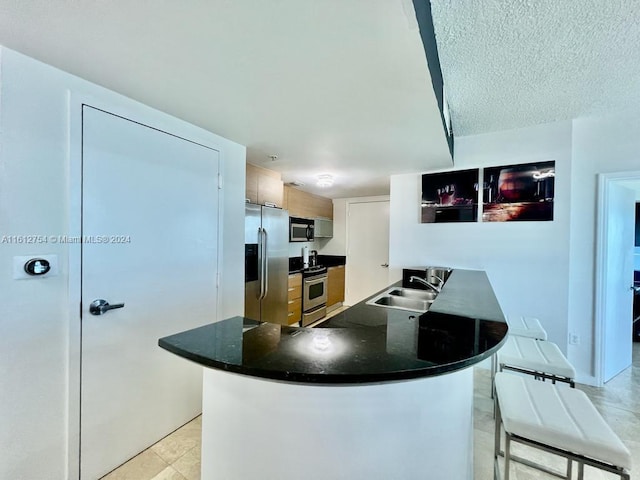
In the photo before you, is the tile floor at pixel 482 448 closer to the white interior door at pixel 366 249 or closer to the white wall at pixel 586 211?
the white wall at pixel 586 211

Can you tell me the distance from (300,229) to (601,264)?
3.63 m

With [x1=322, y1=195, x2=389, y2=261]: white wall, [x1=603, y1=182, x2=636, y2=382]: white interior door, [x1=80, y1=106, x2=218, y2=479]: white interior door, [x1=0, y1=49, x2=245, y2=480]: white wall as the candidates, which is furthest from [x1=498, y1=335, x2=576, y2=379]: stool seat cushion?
[x1=322, y1=195, x2=389, y2=261]: white wall

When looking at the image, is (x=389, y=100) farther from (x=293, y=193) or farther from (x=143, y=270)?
(x=293, y=193)

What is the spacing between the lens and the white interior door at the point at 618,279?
250cm

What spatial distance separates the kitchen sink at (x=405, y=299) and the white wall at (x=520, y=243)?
940 mm

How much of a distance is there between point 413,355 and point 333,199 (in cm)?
494

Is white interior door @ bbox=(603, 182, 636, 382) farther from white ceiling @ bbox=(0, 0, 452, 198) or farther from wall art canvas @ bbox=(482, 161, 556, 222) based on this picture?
white ceiling @ bbox=(0, 0, 452, 198)

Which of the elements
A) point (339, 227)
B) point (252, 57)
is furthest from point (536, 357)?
point (339, 227)

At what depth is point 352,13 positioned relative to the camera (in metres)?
0.98

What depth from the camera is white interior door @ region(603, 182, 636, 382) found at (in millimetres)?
2496

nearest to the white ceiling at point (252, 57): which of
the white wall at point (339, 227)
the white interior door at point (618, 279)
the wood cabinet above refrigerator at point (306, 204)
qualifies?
the white interior door at point (618, 279)

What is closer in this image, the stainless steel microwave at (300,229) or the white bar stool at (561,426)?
the white bar stool at (561,426)

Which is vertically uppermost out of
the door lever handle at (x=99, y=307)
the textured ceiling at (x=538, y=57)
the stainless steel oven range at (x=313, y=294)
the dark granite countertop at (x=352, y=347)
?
the textured ceiling at (x=538, y=57)

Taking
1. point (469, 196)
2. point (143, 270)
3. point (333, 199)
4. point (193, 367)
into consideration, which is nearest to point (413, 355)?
point (143, 270)
